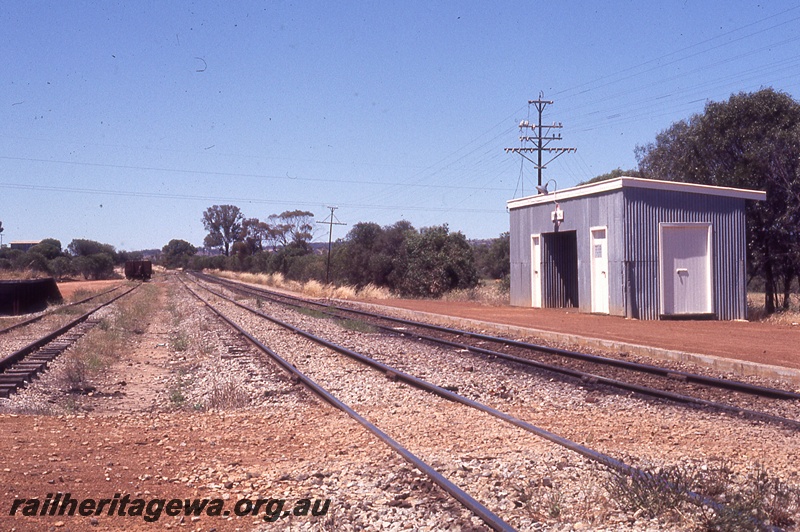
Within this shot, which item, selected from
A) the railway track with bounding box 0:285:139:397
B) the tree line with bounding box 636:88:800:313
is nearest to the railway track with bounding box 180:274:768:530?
the railway track with bounding box 0:285:139:397

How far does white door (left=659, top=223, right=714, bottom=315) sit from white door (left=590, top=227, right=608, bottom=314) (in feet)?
5.51

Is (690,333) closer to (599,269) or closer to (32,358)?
(599,269)

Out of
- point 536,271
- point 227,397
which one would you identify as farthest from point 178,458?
point 536,271

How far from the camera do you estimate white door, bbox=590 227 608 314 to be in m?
22.4

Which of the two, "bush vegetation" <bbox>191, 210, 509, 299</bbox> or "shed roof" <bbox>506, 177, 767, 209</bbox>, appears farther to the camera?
"bush vegetation" <bbox>191, 210, 509, 299</bbox>

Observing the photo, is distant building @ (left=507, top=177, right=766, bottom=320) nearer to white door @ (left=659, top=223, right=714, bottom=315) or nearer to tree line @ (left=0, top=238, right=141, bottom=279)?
white door @ (left=659, top=223, right=714, bottom=315)

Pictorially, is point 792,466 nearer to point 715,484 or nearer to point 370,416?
point 715,484

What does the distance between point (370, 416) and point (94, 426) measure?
10.2 ft

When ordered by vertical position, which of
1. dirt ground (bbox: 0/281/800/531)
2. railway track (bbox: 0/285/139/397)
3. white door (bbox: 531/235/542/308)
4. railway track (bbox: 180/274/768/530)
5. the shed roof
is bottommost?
dirt ground (bbox: 0/281/800/531)

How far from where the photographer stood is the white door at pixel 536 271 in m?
26.8

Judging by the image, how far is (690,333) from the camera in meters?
17.7

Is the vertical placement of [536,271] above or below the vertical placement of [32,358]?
above

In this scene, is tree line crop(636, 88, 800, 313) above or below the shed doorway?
above

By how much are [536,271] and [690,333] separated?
959cm
